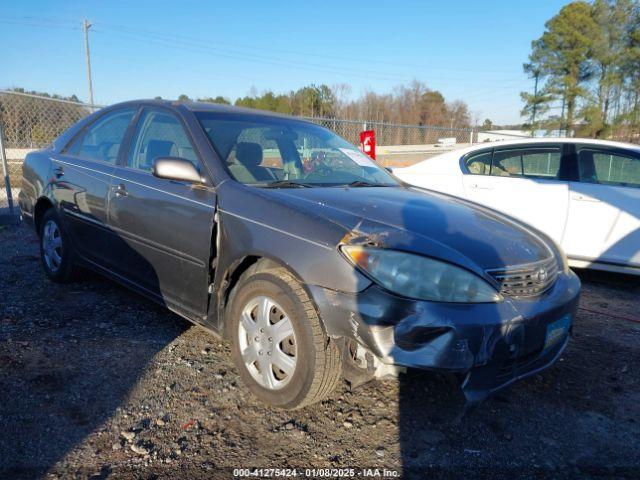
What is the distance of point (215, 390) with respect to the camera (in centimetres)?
275

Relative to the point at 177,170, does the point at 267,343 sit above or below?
below

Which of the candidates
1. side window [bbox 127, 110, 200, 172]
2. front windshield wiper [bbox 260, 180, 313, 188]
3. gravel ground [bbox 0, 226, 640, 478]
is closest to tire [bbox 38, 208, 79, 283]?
gravel ground [bbox 0, 226, 640, 478]

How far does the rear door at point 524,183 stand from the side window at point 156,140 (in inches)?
142

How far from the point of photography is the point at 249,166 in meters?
3.05

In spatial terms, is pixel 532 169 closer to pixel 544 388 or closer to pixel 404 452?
pixel 544 388

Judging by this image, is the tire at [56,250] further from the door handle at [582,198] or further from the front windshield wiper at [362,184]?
the door handle at [582,198]

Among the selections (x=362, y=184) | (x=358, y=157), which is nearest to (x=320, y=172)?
(x=362, y=184)

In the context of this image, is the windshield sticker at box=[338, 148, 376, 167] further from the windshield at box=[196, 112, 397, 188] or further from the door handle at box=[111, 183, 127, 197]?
the door handle at box=[111, 183, 127, 197]

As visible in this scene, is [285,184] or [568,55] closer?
[285,184]

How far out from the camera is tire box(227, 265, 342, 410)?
2303 millimetres

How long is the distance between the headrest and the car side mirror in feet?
1.08

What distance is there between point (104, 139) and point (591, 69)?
37.8 m

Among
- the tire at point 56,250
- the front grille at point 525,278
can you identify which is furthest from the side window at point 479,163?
the tire at point 56,250

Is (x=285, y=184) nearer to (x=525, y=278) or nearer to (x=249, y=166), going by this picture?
(x=249, y=166)
